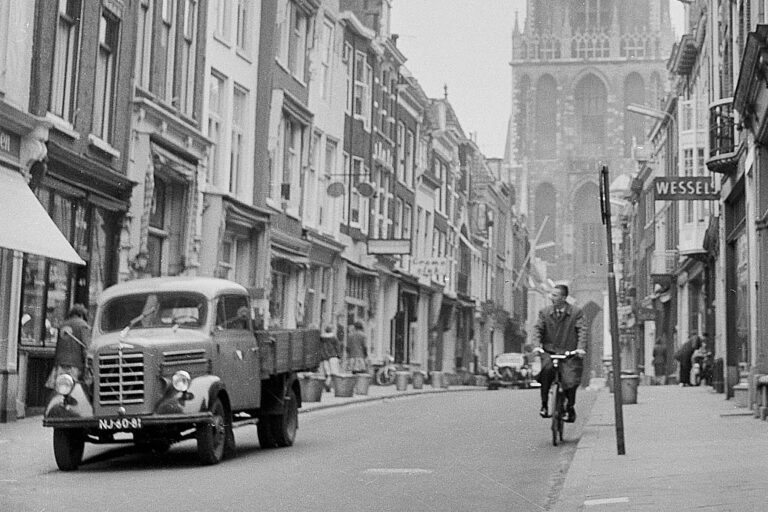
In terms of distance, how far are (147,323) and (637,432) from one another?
22.2ft

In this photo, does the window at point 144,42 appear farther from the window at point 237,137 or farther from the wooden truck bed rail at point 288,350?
the wooden truck bed rail at point 288,350

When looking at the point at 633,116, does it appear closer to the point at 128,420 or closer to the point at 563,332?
the point at 563,332

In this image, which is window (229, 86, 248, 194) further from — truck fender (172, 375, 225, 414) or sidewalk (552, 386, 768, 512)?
truck fender (172, 375, 225, 414)

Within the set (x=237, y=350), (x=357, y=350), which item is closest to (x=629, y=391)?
(x=357, y=350)

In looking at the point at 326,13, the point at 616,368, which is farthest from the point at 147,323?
the point at 326,13

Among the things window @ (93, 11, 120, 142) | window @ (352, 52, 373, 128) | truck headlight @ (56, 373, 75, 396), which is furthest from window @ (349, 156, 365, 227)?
truck headlight @ (56, 373, 75, 396)

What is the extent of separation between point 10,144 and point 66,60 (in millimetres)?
3055

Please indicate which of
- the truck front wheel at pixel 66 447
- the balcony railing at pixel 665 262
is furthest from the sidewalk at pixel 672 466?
the balcony railing at pixel 665 262

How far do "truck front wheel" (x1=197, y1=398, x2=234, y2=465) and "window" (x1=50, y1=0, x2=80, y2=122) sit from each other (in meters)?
9.37

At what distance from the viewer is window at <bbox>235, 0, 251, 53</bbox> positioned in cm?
3397

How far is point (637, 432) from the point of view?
60.7ft

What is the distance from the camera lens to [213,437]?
47.6ft

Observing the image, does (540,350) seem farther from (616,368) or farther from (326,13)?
(326,13)

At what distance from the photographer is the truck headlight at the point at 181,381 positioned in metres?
14.2
